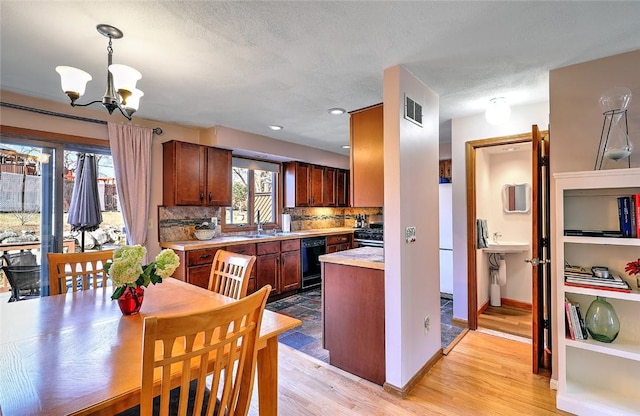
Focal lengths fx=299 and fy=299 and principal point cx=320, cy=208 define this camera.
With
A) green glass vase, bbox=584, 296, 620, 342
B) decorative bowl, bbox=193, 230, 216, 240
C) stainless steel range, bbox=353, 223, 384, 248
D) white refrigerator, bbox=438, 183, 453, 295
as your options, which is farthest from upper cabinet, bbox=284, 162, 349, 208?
green glass vase, bbox=584, 296, 620, 342

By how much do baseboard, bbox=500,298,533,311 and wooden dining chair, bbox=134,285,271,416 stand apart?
3898mm

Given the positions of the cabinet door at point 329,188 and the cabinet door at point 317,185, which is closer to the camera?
the cabinet door at point 317,185

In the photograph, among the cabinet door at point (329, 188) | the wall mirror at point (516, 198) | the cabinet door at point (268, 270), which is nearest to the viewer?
the wall mirror at point (516, 198)

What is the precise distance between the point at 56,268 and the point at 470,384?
3007 mm

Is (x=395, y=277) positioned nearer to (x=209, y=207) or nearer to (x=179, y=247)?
(x=179, y=247)

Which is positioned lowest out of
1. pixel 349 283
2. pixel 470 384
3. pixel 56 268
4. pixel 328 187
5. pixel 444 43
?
pixel 470 384

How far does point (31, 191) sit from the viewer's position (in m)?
2.78

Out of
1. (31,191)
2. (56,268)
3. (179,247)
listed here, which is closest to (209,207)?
(179,247)

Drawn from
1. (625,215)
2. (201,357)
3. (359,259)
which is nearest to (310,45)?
(359,259)

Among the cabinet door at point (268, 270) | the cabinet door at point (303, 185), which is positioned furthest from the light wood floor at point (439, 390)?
the cabinet door at point (303, 185)

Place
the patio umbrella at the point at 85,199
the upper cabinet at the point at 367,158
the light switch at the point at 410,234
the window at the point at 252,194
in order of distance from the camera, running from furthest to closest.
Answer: the window at the point at 252,194 < the patio umbrella at the point at 85,199 < the upper cabinet at the point at 367,158 < the light switch at the point at 410,234

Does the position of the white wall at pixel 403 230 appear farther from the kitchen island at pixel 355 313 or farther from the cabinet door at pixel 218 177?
the cabinet door at pixel 218 177

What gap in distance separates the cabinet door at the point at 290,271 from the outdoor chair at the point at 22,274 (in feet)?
8.46

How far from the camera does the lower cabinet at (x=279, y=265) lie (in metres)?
4.02
